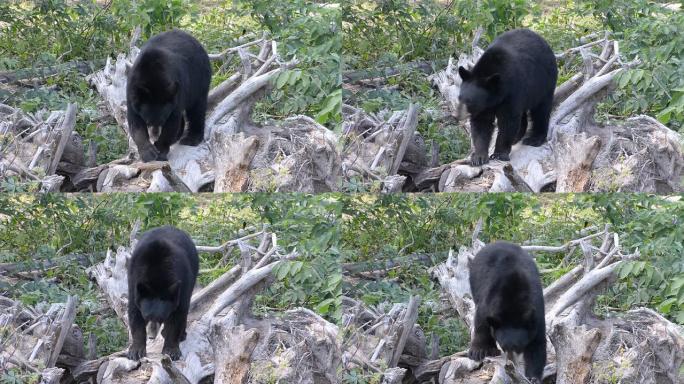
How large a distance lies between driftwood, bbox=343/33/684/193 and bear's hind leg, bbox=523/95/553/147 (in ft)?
0.19

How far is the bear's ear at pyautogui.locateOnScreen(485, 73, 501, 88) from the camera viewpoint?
21.3 ft

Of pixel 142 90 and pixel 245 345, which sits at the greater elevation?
pixel 142 90

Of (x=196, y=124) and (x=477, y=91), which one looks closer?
(x=477, y=91)

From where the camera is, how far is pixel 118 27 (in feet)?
22.3

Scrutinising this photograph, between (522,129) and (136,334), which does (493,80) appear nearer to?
(522,129)

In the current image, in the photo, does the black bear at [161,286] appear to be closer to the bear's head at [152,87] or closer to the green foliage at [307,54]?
the bear's head at [152,87]

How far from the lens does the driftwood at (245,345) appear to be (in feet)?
20.1

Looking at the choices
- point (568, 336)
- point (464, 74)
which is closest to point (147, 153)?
point (464, 74)

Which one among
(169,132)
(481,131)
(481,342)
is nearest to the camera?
(481,342)

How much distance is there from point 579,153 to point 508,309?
4.69 feet

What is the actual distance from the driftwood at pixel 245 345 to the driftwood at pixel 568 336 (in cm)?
38

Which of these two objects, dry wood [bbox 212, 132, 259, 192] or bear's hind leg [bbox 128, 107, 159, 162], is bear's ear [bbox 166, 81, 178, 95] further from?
dry wood [bbox 212, 132, 259, 192]

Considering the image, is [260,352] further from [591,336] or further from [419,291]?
[591,336]

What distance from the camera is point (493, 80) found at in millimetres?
6516
